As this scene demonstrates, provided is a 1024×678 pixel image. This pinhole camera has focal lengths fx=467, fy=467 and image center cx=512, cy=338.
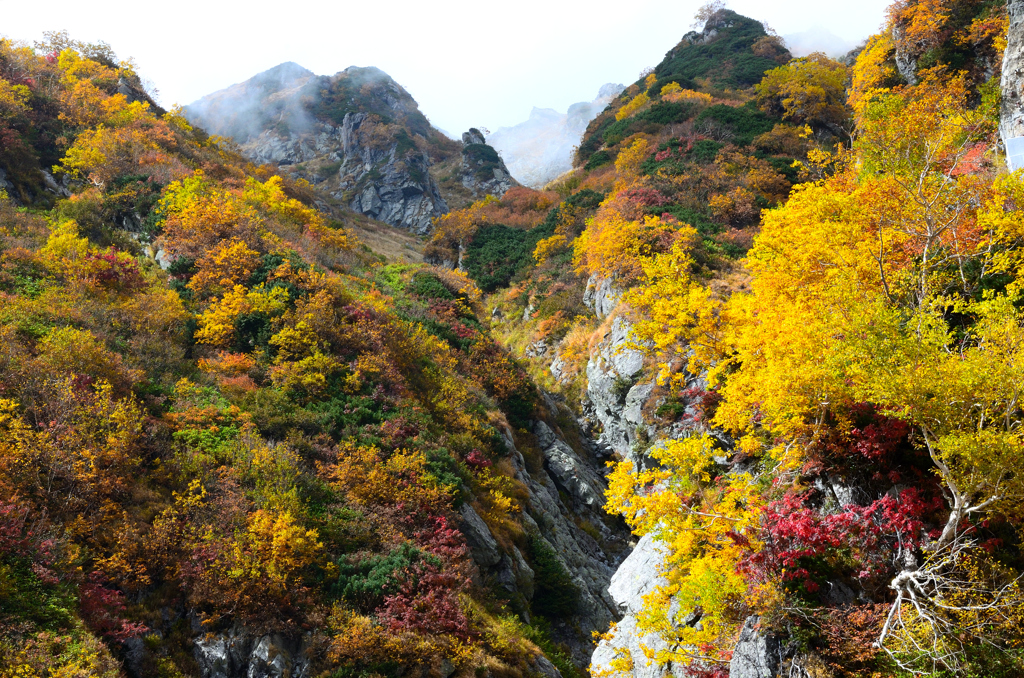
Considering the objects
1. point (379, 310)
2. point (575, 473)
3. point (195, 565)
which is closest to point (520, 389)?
point (575, 473)

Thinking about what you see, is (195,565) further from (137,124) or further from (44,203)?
(137,124)

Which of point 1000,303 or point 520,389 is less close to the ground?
point 1000,303

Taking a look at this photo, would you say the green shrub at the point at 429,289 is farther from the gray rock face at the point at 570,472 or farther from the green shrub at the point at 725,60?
the green shrub at the point at 725,60

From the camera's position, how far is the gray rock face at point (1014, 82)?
45.5 feet

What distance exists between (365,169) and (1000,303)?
71.0 m

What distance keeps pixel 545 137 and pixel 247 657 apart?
18636cm

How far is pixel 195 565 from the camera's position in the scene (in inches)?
355

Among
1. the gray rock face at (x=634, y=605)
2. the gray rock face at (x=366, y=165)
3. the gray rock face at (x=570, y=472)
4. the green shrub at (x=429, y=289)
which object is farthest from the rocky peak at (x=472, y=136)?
the gray rock face at (x=634, y=605)

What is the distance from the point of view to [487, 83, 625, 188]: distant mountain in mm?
146500

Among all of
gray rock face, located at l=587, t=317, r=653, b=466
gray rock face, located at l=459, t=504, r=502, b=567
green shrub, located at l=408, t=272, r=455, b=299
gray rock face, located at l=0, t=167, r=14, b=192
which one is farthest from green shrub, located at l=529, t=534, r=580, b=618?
gray rock face, located at l=0, t=167, r=14, b=192

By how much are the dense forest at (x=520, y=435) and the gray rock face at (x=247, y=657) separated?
51 millimetres

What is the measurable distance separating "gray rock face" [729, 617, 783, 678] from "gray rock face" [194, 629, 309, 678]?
302 inches

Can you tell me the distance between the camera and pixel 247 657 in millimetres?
8562

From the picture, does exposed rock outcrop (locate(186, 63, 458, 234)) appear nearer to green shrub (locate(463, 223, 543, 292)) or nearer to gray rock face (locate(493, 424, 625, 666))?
green shrub (locate(463, 223, 543, 292))
